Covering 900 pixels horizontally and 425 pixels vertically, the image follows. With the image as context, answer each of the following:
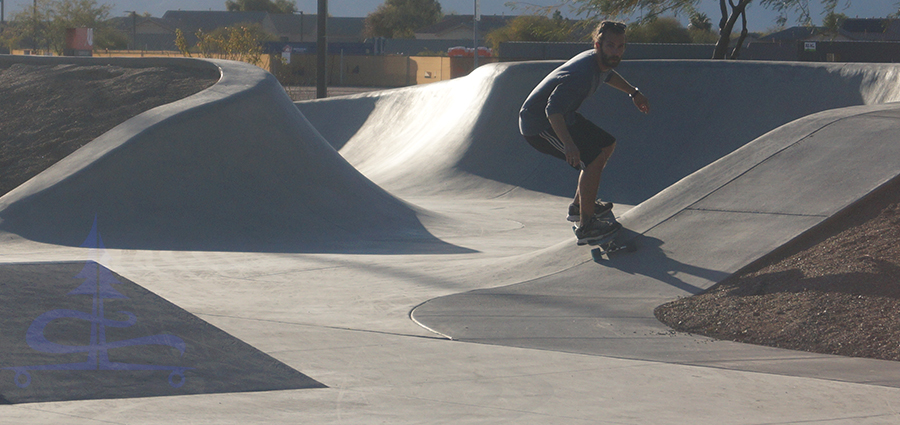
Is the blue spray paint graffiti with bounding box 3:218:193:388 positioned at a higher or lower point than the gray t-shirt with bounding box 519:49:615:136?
lower

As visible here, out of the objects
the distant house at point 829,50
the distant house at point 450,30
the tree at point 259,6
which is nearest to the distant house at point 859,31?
the distant house at point 829,50

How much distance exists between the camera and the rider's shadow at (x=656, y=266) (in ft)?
17.2

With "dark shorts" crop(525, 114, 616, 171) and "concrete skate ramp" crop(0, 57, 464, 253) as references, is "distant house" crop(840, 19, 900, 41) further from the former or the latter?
"dark shorts" crop(525, 114, 616, 171)

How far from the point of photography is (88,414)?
9.33 ft

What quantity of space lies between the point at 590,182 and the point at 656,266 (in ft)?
2.45

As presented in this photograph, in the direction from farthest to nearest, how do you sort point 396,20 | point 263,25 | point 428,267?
point 263,25, point 396,20, point 428,267

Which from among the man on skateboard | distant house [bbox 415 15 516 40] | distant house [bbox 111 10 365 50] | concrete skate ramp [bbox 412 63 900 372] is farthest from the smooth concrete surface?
distant house [bbox 111 10 365 50]

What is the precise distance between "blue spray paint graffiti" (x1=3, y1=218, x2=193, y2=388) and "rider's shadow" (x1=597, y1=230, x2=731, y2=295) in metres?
3.17

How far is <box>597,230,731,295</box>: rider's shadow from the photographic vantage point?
5.25m

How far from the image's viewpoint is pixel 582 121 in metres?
5.92

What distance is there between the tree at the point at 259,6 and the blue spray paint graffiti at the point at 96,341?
5853 inches

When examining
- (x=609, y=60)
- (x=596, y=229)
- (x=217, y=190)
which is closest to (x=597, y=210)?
(x=596, y=229)

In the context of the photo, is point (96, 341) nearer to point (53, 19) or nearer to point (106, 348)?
point (106, 348)

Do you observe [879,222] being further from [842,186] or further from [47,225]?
[47,225]
